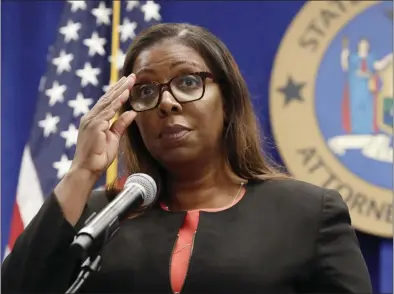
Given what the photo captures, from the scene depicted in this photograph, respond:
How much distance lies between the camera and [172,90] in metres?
1.10

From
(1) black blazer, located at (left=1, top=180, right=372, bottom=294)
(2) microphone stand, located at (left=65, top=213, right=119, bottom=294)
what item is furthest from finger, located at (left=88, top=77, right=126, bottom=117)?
(2) microphone stand, located at (left=65, top=213, right=119, bottom=294)

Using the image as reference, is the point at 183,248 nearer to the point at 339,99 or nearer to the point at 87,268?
the point at 87,268

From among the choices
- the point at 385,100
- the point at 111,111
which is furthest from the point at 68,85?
the point at 111,111

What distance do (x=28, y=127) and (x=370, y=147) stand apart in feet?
3.93

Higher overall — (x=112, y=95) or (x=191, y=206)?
(x=112, y=95)

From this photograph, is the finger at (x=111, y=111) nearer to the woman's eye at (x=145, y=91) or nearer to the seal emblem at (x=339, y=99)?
the woman's eye at (x=145, y=91)

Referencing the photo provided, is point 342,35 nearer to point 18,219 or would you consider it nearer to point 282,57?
point 282,57

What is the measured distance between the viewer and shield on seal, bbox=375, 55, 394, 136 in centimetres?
229

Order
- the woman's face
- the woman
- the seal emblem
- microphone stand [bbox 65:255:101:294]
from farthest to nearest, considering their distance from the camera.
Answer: the seal emblem → the woman's face → the woman → microphone stand [bbox 65:255:101:294]

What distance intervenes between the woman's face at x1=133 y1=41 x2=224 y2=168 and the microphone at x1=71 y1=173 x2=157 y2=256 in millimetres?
203

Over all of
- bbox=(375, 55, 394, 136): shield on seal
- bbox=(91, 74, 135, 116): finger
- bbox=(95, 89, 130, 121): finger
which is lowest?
bbox=(375, 55, 394, 136): shield on seal

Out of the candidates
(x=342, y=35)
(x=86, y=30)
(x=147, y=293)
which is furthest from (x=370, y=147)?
(x=147, y=293)

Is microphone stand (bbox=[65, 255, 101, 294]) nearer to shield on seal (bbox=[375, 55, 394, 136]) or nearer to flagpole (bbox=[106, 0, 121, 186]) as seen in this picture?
flagpole (bbox=[106, 0, 121, 186])

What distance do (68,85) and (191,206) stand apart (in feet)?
4.16
